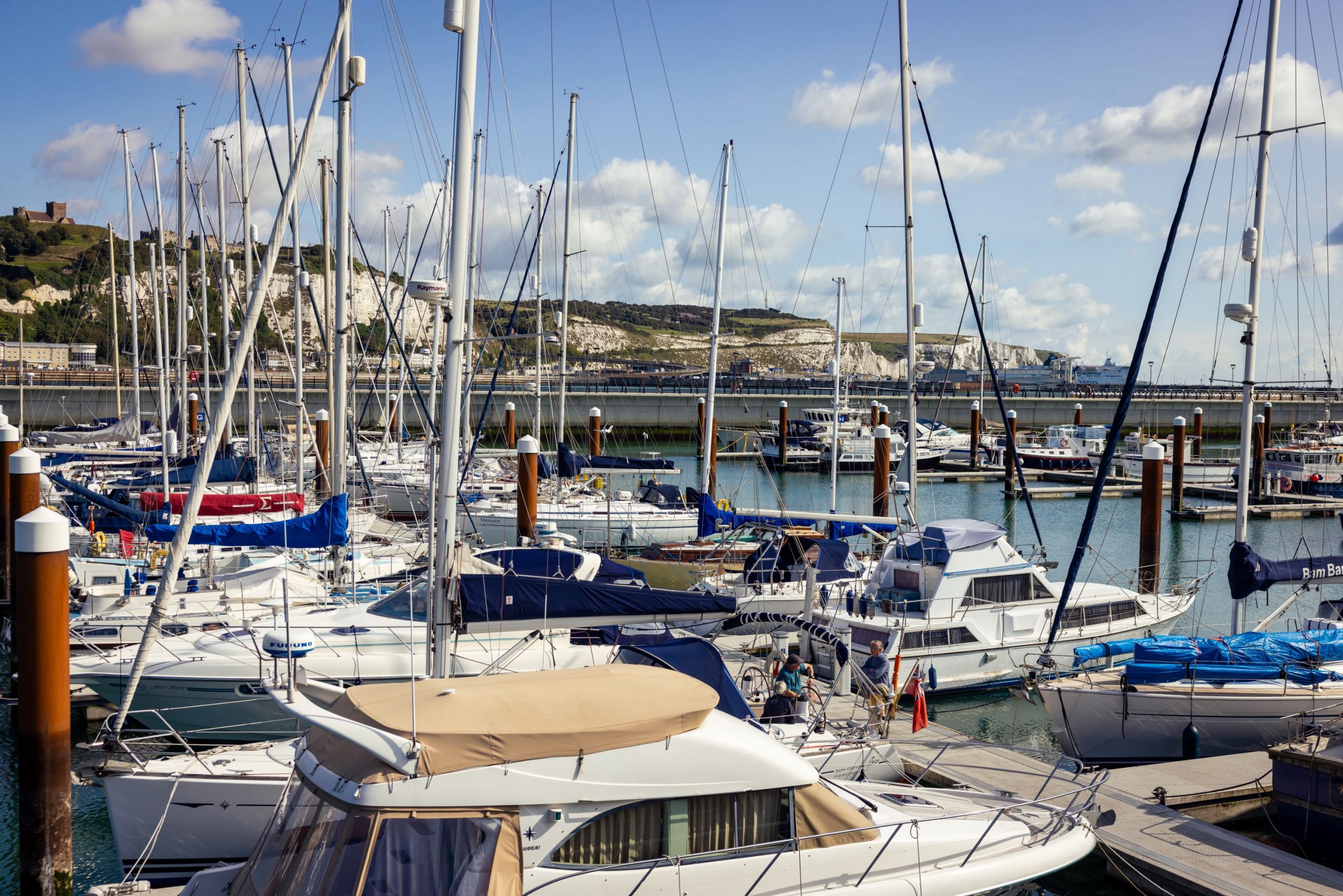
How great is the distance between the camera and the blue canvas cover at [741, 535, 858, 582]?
20328 millimetres

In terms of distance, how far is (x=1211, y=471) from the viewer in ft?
173

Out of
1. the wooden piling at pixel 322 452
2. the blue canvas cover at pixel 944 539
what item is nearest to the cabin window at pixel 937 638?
the blue canvas cover at pixel 944 539

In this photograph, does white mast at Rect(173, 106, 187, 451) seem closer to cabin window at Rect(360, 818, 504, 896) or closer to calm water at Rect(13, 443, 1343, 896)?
calm water at Rect(13, 443, 1343, 896)

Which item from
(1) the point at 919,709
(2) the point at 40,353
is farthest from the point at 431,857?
(2) the point at 40,353

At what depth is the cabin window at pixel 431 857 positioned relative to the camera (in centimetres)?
598

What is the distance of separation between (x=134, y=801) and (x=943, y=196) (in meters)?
18.4

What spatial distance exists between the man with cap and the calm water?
3.32 meters

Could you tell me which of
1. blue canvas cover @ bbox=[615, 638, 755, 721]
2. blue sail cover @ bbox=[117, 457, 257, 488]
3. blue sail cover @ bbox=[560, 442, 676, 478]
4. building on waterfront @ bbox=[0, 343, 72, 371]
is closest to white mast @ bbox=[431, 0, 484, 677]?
blue canvas cover @ bbox=[615, 638, 755, 721]

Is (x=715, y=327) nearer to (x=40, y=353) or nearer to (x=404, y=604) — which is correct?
(x=404, y=604)

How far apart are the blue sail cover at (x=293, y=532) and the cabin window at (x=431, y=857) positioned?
12.3 m

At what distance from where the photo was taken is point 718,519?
25.5 m

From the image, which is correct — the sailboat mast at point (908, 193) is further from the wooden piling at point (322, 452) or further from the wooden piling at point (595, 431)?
the wooden piling at point (595, 431)

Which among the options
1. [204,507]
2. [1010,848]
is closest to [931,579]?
[1010,848]

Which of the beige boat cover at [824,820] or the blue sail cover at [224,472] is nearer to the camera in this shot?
the beige boat cover at [824,820]
